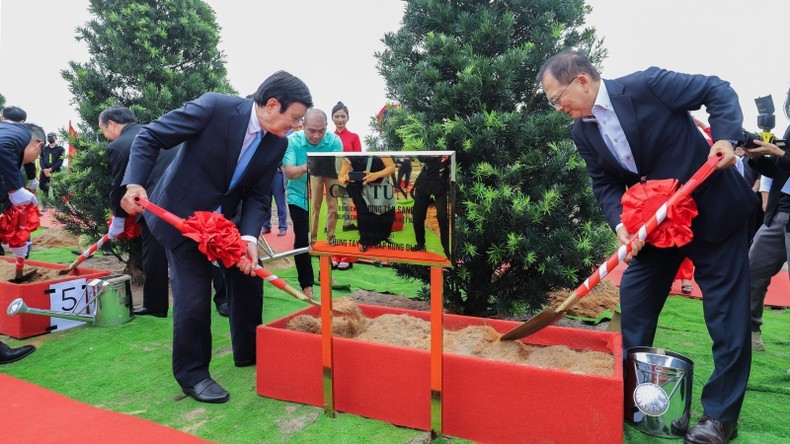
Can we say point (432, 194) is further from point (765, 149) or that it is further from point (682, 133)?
point (765, 149)

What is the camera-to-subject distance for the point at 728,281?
240 cm

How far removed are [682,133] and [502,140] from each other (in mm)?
1302

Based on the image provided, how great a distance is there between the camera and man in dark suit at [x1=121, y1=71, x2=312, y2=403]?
296 centimetres

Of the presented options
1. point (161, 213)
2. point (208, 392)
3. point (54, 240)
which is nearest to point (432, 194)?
point (161, 213)

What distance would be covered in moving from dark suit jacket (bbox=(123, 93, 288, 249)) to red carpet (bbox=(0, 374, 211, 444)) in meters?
0.94

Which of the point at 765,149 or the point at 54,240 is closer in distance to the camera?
the point at 765,149

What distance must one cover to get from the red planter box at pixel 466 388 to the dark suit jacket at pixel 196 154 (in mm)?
826

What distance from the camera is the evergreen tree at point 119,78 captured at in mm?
5465

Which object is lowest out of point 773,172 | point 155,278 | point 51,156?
point 155,278

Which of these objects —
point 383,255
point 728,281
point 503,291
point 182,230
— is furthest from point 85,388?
point 728,281

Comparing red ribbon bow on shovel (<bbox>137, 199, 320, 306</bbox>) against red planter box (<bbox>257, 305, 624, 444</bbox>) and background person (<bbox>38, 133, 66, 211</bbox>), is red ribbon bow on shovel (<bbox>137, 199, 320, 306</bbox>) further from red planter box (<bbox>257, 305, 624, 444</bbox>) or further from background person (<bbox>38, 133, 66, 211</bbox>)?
background person (<bbox>38, 133, 66, 211</bbox>)

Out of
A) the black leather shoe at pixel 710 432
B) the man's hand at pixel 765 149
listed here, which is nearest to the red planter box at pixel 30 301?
the black leather shoe at pixel 710 432

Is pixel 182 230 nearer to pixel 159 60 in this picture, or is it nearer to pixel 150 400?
pixel 150 400

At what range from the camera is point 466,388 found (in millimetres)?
2420
